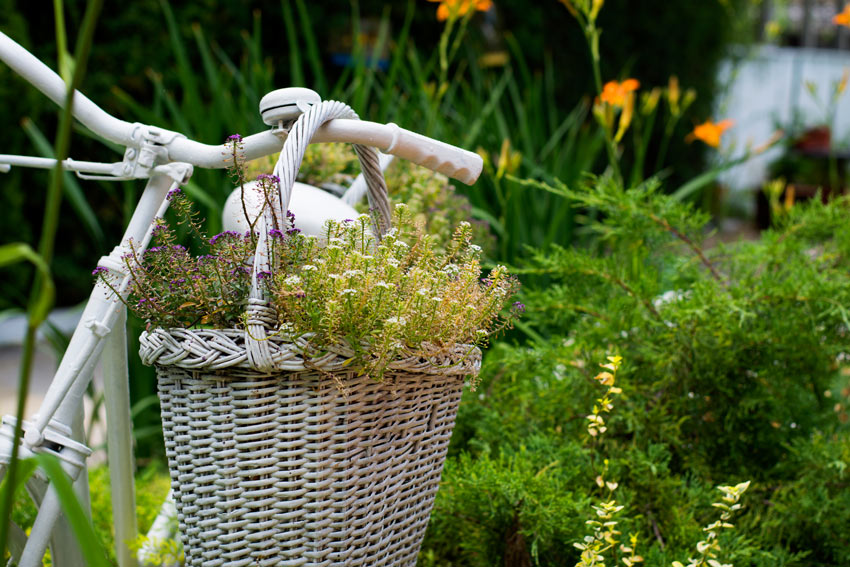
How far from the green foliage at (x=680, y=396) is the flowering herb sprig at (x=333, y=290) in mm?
426

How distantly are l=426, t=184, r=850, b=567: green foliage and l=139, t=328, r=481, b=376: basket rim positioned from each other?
485 mm

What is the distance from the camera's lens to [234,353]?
94 centimetres

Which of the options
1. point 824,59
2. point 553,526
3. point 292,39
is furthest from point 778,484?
point 824,59

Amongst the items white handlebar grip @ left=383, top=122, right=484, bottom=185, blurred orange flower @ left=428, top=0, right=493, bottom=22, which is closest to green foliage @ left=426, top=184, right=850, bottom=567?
white handlebar grip @ left=383, top=122, right=484, bottom=185

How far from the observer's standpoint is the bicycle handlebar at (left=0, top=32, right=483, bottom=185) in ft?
3.57

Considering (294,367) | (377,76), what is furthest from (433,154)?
(377,76)

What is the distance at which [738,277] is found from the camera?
1753mm

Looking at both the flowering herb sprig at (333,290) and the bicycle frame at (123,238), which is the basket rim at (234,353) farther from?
the bicycle frame at (123,238)

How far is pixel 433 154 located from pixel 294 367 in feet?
1.29

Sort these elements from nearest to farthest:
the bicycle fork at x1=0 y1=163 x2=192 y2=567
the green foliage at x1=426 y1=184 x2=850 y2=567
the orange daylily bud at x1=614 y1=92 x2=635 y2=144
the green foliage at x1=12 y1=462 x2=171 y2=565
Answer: the bicycle fork at x1=0 y1=163 x2=192 y2=567, the green foliage at x1=426 y1=184 x2=850 y2=567, the green foliage at x1=12 y1=462 x2=171 y2=565, the orange daylily bud at x1=614 y1=92 x2=635 y2=144

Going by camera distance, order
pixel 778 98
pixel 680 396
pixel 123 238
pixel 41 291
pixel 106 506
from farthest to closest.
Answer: pixel 778 98 → pixel 106 506 → pixel 680 396 → pixel 123 238 → pixel 41 291

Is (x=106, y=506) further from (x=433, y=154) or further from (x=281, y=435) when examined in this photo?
(x=433, y=154)

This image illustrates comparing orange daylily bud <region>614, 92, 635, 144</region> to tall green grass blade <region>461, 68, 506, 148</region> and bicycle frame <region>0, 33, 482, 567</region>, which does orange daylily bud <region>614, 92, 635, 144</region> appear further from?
bicycle frame <region>0, 33, 482, 567</region>

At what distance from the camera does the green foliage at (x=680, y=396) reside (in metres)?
1.46
